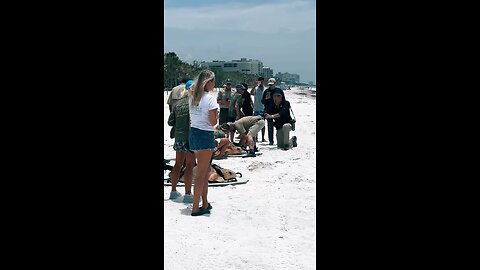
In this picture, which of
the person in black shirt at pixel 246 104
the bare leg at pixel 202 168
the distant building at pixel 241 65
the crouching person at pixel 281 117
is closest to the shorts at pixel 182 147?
the bare leg at pixel 202 168

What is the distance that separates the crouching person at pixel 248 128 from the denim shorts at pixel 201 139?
16.7 ft

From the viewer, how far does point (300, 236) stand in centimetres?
524

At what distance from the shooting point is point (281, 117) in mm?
11531

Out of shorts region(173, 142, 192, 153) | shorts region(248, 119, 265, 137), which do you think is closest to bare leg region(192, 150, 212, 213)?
shorts region(173, 142, 192, 153)

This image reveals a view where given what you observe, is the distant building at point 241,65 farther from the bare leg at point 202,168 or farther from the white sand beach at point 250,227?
Result: the bare leg at point 202,168

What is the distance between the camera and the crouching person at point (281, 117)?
11.4 meters

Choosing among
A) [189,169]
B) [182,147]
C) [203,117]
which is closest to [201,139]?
[203,117]

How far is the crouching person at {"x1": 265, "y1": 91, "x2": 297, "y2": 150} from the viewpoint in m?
11.4
